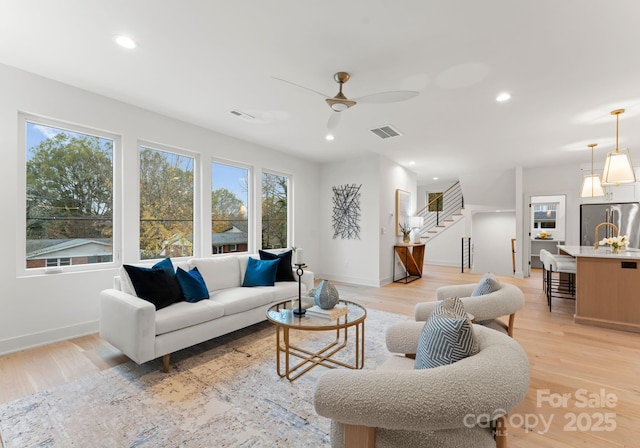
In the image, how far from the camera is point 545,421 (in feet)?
6.29

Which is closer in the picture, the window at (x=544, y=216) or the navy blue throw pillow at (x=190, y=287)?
the navy blue throw pillow at (x=190, y=287)

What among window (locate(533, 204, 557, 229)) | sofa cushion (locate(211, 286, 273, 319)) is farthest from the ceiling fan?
window (locate(533, 204, 557, 229))

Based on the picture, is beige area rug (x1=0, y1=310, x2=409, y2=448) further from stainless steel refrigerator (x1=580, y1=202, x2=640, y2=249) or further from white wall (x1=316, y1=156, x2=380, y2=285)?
stainless steel refrigerator (x1=580, y1=202, x2=640, y2=249)

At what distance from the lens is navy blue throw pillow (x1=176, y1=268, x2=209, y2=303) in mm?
2992

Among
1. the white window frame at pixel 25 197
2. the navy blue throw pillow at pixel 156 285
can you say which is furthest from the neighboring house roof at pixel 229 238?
the navy blue throw pillow at pixel 156 285

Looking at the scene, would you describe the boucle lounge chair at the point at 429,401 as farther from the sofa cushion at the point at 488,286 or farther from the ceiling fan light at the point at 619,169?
the ceiling fan light at the point at 619,169

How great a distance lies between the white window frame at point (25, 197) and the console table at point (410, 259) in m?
5.25

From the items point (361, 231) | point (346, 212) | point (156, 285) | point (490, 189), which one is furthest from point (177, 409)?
point (490, 189)

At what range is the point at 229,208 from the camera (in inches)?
199

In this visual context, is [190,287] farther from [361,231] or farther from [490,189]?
[490,189]

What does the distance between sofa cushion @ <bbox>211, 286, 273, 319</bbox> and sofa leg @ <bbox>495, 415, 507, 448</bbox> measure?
2523mm

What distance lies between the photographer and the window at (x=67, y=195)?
3092mm

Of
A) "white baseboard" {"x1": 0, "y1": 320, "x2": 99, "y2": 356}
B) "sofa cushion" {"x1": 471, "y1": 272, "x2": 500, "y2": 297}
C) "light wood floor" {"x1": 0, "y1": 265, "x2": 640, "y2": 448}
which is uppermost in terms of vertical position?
"sofa cushion" {"x1": 471, "y1": 272, "x2": 500, "y2": 297}

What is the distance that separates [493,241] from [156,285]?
Answer: 831 cm
